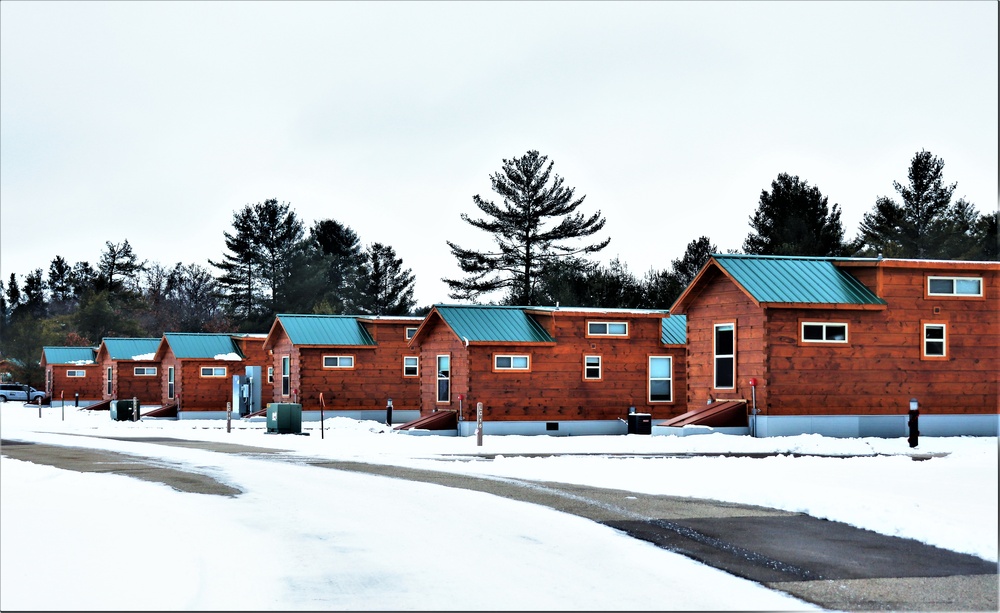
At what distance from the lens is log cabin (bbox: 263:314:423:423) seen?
48.5 metres

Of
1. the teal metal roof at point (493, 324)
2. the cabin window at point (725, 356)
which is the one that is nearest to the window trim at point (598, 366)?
the teal metal roof at point (493, 324)

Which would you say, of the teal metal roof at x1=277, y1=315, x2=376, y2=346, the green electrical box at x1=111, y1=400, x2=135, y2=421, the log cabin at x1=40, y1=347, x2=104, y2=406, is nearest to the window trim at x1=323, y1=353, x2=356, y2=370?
the teal metal roof at x1=277, y1=315, x2=376, y2=346

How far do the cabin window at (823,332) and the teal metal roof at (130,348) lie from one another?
46.7 m

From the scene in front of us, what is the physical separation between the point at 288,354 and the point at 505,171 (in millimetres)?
32118

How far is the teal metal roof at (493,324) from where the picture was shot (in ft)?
126

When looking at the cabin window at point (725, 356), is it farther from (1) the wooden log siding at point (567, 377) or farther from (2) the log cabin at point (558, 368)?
(1) the wooden log siding at point (567, 377)

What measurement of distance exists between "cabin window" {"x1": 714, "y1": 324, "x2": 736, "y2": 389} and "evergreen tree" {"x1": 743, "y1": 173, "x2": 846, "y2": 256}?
125ft

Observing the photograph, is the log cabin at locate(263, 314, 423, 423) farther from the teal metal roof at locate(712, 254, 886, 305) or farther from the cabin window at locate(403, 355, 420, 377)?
the teal metal roof at locate(712, 254, 886, 305)

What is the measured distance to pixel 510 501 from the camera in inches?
613

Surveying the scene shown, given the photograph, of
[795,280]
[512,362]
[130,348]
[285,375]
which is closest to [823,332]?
[795,280]

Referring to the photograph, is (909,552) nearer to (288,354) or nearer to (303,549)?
(303,549)

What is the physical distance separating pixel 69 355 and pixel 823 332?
62.1m

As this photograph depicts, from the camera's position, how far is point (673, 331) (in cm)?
4138

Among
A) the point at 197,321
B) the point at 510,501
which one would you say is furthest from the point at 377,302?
the point at 510,501
